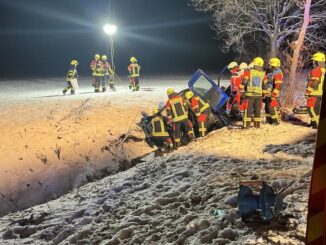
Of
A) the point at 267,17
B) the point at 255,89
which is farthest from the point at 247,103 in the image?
the point at 267,17

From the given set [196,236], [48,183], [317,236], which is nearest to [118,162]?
[48,183]

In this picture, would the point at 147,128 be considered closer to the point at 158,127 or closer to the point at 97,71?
the point at 158,127

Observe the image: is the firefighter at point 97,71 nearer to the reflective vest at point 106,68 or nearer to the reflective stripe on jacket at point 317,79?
the reflective vest at point 106,68

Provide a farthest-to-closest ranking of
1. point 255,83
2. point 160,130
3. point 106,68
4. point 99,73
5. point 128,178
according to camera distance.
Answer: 1. point 106,68
2. point 99,73
3. point 160,130
4. point 255,83
5. point 128,178

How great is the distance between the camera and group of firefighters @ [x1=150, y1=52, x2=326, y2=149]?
9914 millimetres

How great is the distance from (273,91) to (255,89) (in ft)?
1.72

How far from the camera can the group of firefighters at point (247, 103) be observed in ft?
32.5

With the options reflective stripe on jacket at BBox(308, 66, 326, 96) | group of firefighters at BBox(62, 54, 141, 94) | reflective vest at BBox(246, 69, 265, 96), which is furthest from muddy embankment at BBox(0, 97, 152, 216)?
reflective stripe on jacket at BBox(308, 66, 326, 96)

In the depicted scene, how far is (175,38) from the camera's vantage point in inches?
2143

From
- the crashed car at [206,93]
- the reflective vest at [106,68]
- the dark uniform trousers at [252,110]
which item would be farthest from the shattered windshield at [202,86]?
the reflective vest at [106,68]

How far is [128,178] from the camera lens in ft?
24.9

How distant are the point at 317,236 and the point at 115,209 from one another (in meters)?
4.28

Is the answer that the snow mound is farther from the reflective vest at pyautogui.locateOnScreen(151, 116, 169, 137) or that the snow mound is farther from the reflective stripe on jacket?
the reflective vest at pyautogui.locateOnScreen(151, 116, 169, 137)

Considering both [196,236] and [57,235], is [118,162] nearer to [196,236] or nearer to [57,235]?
[57,235]
